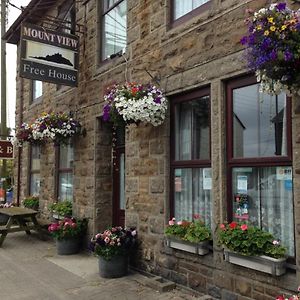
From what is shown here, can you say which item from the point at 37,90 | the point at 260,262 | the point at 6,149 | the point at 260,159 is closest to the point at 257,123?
the point at 260,159

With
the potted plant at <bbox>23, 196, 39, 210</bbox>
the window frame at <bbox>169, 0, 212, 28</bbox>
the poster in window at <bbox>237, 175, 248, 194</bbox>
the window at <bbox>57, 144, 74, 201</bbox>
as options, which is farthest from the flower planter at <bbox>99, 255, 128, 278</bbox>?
the potted plant at <bbox>23, 196, 39, 210</bbox>

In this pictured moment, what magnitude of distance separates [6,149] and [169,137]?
7.52 metres

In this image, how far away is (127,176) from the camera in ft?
23.2

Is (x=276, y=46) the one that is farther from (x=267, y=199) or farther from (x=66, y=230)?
(x=66, y=230)

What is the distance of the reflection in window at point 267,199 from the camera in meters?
4.57

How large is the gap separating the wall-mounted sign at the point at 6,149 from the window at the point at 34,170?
0.60 meters

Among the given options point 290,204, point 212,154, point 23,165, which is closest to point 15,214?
point 23,165

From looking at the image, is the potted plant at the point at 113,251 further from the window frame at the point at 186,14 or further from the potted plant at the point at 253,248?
the window frame at the point at 186,14

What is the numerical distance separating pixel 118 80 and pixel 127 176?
1741mm

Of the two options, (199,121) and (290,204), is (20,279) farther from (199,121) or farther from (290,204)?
(290,204)

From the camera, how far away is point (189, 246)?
5480 millimetres

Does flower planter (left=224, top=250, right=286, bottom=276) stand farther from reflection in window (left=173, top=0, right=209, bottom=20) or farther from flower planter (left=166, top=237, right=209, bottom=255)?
reflection in window (left=173, top=0, right=209, bottom=20)

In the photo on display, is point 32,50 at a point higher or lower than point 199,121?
higher

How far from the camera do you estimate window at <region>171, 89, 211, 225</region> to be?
5.65 metres
